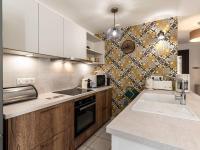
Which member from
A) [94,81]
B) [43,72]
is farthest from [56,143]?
[94,81]

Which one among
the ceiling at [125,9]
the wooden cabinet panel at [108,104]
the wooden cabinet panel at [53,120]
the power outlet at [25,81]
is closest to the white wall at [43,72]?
the power outlet at [25,81]

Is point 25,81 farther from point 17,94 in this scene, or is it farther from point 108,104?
point 108,104

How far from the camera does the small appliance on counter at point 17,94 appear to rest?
4.42ft

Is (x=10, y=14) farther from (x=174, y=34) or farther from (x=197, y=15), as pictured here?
(x=197, y=15)

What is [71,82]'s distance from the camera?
2.75m

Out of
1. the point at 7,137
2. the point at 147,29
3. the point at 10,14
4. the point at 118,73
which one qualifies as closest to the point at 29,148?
the point at 7,137

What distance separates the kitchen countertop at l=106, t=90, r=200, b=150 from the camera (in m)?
0.64

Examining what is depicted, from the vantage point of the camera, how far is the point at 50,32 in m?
1.79

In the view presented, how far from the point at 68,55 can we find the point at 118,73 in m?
1.44

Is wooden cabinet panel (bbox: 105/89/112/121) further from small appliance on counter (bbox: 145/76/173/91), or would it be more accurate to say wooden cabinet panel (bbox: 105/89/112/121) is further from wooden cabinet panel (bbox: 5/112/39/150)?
wooden cabinet panel (bbox: 5/112/39/150)

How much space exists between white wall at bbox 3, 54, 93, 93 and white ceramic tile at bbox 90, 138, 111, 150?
113cm

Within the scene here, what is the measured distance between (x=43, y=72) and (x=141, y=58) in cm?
202

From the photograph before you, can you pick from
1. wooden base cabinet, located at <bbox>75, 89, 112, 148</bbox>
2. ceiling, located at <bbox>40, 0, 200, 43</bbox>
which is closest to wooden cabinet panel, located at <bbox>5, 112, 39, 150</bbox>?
wooden base cabinet, located at <bbox>75, 89, 112, 148</bbox>

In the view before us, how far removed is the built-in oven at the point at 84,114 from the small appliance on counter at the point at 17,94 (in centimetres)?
61
